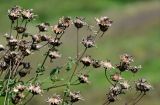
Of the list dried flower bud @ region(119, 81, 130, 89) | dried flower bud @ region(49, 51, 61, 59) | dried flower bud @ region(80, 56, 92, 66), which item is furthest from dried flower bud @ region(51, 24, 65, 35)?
dried flower bud @ region(119, 81, 130, 89)

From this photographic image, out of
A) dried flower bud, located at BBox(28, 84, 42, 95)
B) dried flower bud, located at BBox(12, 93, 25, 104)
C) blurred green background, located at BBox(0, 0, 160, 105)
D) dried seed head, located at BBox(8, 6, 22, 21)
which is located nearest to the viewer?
dried flower bud, located at BBox(28, 84, 42, 95)

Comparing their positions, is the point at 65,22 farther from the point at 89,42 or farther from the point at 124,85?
the point at 124,85

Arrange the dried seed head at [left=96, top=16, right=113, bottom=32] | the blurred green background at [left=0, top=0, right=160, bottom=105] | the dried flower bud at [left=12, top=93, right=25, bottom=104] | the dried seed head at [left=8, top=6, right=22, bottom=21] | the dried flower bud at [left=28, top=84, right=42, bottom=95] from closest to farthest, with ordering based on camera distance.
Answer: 1. the dried flower bud at [left=28, top=84, right=42, bottom=95]
2. the dried flower bud at [left=12, top=93, right=25, bottom=104]
3. the dried seed head at [left=8, top=6, right=22, bottom=21]
4. the dried seed head at [left=96, top=16, right=113, bottom=32]
5. the blurred green background at [left=0, top=0, right=160, bottom=105]

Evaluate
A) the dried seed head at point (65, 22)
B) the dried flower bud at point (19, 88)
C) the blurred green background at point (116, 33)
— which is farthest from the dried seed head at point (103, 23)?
the blurred green background at point (116, 33)

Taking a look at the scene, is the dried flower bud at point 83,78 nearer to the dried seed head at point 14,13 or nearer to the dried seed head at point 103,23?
the dried seed head at point 103,23

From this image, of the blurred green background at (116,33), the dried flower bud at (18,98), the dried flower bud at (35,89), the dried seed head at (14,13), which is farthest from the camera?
the blurred green background at (116,33)

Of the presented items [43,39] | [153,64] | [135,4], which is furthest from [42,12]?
[43,39]

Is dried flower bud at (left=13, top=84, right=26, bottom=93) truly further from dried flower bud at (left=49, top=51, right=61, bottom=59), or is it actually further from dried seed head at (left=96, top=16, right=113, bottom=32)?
dried seed head at (left=96, top=16, right=113, bottom=32)

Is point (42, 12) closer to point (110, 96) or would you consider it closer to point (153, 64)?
point (153, 64)

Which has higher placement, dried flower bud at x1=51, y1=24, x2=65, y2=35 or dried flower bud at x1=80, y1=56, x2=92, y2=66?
dried flower bud at x1=51, y1=24, x2=65, y2=35
